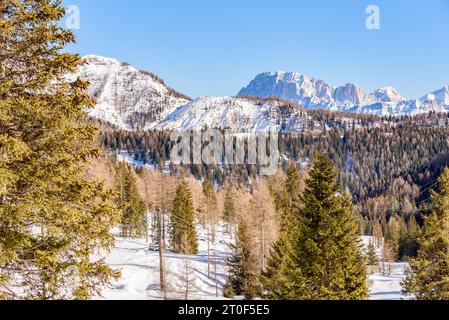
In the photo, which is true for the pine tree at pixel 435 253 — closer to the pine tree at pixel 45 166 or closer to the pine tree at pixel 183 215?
the pine tree at pixel 45 166

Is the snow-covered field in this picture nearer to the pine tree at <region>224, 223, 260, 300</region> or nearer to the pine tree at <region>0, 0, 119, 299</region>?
the pine tree at <region>224, 223, 260, 300</region>

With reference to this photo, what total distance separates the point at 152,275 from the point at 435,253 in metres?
32.7

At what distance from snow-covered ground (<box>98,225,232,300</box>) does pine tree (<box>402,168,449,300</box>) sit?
16905 mm

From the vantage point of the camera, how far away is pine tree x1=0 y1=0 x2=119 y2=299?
29.2 feet

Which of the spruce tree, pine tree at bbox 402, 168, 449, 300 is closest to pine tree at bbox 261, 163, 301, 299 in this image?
the spruce tree

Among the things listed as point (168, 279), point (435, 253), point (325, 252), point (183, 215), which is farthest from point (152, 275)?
point (435, 253)

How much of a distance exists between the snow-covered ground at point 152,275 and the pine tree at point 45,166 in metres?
22.9

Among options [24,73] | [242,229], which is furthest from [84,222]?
[242,229]

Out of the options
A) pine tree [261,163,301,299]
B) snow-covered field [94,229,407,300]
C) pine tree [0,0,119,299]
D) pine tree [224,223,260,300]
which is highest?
pine tree [0,0,119,299]

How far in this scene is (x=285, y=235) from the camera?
→ 33688mm

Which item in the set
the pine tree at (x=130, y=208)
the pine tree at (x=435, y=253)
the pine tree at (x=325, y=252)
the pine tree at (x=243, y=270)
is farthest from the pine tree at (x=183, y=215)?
the pine tree at (x=325, y=252)

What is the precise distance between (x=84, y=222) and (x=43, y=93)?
3.60 metres
